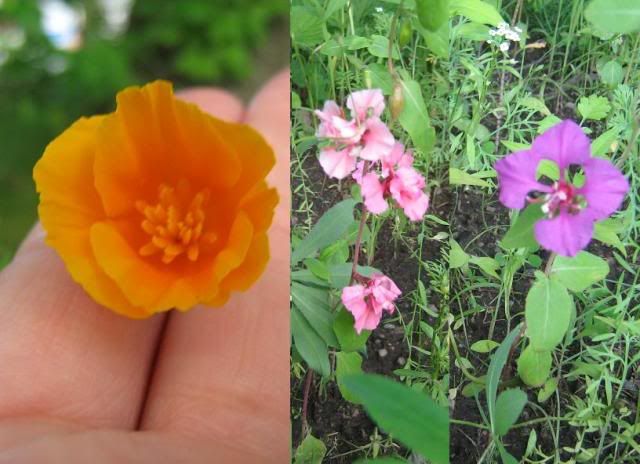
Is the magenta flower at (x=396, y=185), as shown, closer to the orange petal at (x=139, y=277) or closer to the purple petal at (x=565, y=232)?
the purple petal at (x=565, y=232)

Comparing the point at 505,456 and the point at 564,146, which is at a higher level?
the point at 564,146

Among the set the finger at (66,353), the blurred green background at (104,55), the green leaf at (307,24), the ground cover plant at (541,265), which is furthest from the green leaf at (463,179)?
the blurred green background at (104,55)

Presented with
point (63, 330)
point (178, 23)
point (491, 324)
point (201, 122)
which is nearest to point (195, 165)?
point (201, 122)

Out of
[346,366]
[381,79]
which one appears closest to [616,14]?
[381,79]

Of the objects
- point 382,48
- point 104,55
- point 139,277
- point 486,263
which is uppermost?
point 382,48

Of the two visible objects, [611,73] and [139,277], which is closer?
[611,73]

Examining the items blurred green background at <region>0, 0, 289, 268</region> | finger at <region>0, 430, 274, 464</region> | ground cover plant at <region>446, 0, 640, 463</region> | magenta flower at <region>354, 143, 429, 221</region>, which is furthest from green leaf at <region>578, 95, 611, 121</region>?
blurred green background at <region>0, 0, 289, 268</region>

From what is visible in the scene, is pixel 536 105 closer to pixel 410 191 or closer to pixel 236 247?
pixel 410 191
